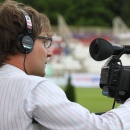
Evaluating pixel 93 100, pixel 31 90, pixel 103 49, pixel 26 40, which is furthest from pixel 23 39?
pixel 93 100

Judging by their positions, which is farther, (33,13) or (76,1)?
(76,1)

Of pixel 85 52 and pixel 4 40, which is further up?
pixel 4 40

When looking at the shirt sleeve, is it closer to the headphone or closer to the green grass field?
the headphone

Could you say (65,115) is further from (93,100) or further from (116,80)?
(93,100)

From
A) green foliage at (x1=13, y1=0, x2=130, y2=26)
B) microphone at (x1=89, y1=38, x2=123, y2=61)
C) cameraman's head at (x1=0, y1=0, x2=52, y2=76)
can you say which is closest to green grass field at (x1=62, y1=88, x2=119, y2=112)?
cameraman's head at (x1=0, y1=0, x2=52, y2=76)

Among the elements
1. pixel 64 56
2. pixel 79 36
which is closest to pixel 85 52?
pixel 64 56

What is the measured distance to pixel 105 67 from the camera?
1.96m

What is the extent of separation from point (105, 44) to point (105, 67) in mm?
135

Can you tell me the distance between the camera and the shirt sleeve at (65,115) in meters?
1.77

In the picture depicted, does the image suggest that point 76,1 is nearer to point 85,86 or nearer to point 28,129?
point 85,86

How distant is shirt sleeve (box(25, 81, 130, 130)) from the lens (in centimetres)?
177

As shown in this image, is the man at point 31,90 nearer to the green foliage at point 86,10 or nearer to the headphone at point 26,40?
the headphone at point 26,40

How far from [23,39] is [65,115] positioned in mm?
413

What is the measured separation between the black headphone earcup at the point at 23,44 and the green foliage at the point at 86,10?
154 ft
